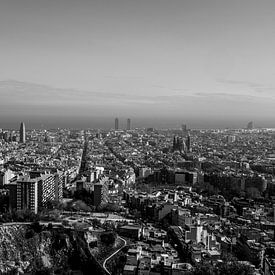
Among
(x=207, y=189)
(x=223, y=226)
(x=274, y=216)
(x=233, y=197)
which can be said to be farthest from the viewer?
(x=207, y=189)

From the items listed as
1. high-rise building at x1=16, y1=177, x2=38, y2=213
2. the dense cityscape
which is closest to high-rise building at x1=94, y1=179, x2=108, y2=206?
the dense cityscape

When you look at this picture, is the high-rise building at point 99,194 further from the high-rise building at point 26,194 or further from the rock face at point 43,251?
the rock face at point 43,251

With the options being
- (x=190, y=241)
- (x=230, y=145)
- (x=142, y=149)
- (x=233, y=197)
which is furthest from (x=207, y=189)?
(x=230, y=145)

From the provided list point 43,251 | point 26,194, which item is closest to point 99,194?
point 26,194

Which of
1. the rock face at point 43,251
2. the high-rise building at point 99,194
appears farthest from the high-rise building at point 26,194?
the high-rise building at point 99,194

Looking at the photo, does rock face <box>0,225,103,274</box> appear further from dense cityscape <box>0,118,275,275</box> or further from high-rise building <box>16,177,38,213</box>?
high-rise building <box>16,177,38,213</box>

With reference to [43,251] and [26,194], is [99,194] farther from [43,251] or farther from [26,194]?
[43,251]

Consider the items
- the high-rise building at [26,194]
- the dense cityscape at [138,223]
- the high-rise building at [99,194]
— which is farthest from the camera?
the high-rise building at [99,194]

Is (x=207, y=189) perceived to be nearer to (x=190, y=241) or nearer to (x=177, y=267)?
(x=190, y=241)

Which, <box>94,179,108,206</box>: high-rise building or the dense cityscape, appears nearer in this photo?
the dense cityscape
